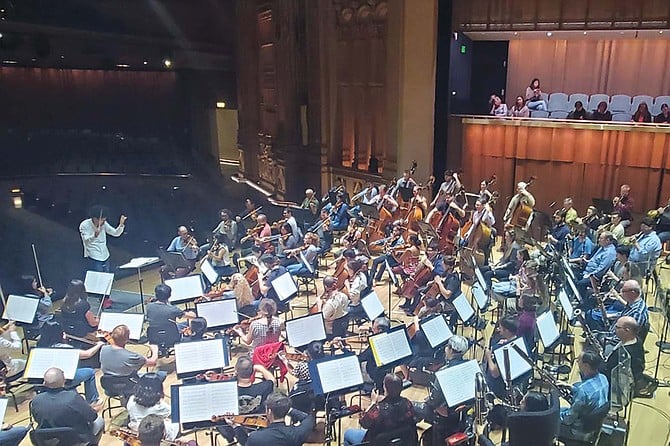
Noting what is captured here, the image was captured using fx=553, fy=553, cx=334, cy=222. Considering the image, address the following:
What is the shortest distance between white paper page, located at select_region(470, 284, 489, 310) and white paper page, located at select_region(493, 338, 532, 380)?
167 cm

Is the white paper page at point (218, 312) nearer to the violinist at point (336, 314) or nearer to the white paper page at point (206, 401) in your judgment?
the violinist at point (336, 314)

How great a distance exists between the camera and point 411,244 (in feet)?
32.5

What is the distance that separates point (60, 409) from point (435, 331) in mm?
3738

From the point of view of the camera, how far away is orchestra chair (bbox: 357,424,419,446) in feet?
14.6

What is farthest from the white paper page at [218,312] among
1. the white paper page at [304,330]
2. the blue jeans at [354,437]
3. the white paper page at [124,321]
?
the blue jeans at [354,437]

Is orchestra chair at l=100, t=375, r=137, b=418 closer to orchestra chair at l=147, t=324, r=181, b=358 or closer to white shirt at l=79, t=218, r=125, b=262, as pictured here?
orchestra chair at l=147, t=324, r=181, b=358

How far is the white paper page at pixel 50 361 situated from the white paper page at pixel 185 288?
7.05ft

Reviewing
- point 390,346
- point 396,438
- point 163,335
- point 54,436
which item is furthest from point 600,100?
point 54,436

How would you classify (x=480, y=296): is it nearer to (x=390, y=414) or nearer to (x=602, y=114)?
(x=390, y=414)

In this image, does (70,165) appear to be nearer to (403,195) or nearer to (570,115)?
(403,195)

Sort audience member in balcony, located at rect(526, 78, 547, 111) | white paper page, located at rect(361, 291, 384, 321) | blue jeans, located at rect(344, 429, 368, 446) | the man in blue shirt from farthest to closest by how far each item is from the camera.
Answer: audience member in balcony, located at rect(526, 78, 547, 111)
white paper page, located at rect(361, 291, 384, 321)
blue jeans, located at rect(344, 429, 368, 446)
the man in blue shirt

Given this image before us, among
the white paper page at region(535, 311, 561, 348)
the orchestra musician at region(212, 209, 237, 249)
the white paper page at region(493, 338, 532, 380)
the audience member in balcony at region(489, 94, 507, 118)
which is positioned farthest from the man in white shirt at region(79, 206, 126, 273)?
the audience member in balcony at region(489, 94, 507, 118)

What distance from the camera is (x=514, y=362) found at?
17.6 ft

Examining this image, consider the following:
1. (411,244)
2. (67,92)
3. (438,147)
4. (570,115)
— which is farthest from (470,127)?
(67,92)
